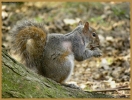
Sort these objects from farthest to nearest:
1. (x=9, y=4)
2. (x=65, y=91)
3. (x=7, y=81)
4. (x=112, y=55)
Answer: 1. (x=9, y=4)
2. (x=112, y=55)
3. (x=65, y=91)
4. (x=7, y=81)

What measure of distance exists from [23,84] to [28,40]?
0.61m

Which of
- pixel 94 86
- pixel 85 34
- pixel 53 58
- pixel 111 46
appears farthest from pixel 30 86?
pixel 111 46

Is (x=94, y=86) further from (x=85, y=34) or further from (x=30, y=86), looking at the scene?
(x=30, y=86)

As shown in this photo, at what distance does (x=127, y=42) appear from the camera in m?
5.89

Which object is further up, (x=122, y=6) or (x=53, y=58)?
(x=122, y=6)

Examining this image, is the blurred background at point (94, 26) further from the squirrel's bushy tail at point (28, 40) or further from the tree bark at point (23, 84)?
the tree bark at point (23, 84)

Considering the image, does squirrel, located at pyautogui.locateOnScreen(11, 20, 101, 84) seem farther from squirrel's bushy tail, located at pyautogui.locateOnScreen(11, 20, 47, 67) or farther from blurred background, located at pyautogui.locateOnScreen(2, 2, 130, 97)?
blurred background, located at pyautogui.locateOnScreen(2, 2, 130, 97)

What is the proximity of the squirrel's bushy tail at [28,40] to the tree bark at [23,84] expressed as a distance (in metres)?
0.36

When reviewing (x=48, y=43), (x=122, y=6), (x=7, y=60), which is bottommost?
(x=7, y=60)

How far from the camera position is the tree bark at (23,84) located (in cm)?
222

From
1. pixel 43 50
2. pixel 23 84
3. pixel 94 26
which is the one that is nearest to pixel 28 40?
pixel 43 50

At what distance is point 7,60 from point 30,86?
0.26 meters

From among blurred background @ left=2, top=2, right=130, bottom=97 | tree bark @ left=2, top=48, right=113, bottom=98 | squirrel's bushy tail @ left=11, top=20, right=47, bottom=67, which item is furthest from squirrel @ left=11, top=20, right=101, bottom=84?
blurred background @ left=2, top=2, right=130, bottom=97

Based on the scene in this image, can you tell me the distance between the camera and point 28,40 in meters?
2.80
